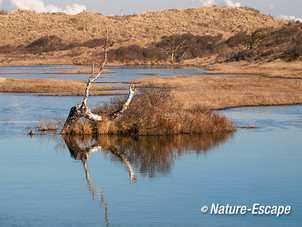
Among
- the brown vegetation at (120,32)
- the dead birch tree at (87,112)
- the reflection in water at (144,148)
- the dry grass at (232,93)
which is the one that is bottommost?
the reflection in water at (144,148)

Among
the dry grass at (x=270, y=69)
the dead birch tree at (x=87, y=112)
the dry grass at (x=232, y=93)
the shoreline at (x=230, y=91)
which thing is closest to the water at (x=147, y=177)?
the dead birch tree at (x=87, y=112)

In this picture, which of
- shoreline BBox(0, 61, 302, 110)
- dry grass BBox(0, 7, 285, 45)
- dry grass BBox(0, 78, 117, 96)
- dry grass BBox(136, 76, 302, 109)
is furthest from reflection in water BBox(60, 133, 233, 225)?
dry grass BBox(0, 7, 285, 45)

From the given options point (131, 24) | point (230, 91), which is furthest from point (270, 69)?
point (131, 24)

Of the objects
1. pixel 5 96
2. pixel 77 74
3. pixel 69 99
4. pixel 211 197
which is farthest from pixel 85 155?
pixel 77 74

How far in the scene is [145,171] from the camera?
17.8 m

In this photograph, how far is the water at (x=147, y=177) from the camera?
1263 centimetres

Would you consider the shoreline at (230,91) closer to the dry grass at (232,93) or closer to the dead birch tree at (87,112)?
the dry grass at (232,93)

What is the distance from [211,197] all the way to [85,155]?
7947mm

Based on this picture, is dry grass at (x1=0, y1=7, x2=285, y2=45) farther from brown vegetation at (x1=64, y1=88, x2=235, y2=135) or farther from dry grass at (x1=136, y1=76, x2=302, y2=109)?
brown vegetation at (x1=64, y1=88, x2=235, y2=135)

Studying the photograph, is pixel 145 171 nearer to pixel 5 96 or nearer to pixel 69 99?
pixel 69 99

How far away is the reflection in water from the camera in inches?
738

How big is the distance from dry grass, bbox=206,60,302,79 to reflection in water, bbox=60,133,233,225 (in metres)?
41.3

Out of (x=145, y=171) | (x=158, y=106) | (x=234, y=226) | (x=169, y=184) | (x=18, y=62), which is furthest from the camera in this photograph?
(x=18, y=62)

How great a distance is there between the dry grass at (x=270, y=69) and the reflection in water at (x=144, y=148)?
41.3m
